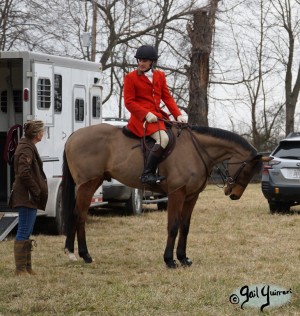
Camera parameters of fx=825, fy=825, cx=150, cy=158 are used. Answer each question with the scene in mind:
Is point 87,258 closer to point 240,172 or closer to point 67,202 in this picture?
point 67,202

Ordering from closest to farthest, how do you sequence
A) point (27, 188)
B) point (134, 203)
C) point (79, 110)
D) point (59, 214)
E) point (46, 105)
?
point (27, 188) < point (46, 105) < point (59, 214) < point (79, 110) < point (134, 203)

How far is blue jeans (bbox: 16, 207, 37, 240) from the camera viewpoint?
8.78 meters

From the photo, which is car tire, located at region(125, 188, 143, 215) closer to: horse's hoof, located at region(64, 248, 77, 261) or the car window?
the car window

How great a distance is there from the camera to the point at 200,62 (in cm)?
2731

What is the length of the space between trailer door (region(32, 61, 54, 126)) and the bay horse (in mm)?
1788

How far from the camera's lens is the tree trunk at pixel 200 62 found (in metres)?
26.6

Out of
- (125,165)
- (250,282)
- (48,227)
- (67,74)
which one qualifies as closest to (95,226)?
(48,227)

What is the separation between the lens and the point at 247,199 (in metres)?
22.0

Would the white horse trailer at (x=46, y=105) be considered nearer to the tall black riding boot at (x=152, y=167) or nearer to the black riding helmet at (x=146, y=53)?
the black riding helmet at (x=146, y=53)

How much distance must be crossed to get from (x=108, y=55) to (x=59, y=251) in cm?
2124

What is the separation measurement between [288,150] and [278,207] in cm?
131

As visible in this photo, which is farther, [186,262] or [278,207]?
[278,207]

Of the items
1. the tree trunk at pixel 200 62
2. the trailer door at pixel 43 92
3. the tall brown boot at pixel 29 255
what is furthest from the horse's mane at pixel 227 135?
the tree trunk at pixel 200 62

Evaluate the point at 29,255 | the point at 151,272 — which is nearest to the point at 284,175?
the point at 151,272
